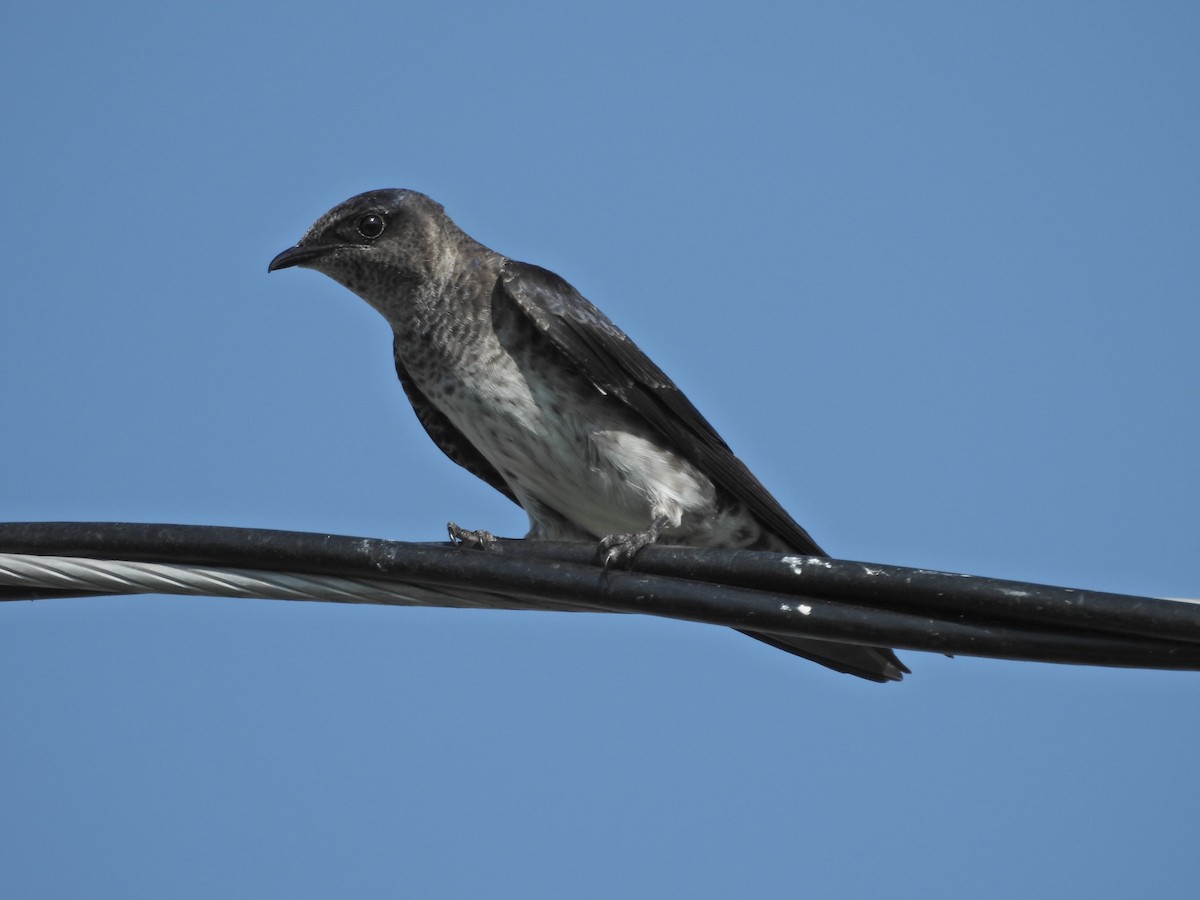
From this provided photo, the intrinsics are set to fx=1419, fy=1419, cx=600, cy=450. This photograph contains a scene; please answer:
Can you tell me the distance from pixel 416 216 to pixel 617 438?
5.44 ft

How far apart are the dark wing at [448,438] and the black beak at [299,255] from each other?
2.01 feet

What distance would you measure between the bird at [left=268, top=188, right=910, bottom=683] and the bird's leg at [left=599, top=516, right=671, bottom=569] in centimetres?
3

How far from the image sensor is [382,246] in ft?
21.5

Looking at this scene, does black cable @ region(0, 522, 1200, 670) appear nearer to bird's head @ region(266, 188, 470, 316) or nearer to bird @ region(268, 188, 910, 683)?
bird @ region(268, 188, 910, 683)

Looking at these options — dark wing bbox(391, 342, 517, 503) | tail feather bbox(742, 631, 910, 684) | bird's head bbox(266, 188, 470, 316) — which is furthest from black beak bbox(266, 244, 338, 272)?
tail feather bbox(742, 631, 910, 684)

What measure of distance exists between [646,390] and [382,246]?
62.0 inches

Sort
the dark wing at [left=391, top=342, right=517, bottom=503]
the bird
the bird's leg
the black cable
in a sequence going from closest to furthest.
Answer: the black cable
the bird's leg
the bird
the dark wing at [left=391, top=342, right=517, bottom=503]

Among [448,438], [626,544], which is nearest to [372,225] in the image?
[448,438]

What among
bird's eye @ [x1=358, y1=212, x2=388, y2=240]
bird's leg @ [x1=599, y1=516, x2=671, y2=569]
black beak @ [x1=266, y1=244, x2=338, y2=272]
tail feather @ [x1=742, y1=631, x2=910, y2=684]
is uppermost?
bird's eye @ [x1=358, y1=212, x2=388, y2=240]

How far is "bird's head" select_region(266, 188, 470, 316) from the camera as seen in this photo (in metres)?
6.35

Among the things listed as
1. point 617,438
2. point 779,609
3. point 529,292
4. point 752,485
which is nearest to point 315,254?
point 529,292

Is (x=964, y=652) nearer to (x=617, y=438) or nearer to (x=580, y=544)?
(x=580, y=544)

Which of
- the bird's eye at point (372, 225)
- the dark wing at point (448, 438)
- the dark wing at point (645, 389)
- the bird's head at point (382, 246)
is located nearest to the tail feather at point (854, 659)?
the dark wing at point (645, 389)

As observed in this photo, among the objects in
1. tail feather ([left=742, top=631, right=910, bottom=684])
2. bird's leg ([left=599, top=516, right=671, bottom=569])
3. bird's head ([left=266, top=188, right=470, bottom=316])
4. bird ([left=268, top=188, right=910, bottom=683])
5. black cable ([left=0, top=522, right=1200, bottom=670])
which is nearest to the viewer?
black cable ([left=0, top=522, right=1200, bottom=670])
